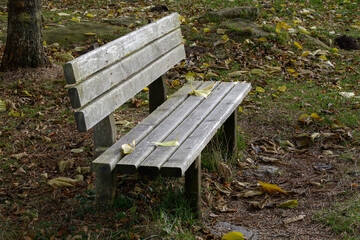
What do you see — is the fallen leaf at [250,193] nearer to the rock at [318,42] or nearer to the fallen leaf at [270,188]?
the fallen leaf at [270,188]

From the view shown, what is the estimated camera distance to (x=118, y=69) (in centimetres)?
331

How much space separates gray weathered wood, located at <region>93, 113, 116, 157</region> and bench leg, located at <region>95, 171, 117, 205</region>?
16cm

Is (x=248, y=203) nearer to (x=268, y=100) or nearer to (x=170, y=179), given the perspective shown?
(x=170, y=179)

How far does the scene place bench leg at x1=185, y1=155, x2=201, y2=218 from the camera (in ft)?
10.1

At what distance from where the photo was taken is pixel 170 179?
11.7 ft

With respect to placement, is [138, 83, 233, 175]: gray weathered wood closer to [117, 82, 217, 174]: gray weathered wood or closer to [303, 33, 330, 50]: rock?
[117, 82, 217, 174]: gray weathered wood

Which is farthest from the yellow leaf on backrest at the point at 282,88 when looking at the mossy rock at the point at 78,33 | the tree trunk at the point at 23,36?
the tree trunk at the point at 23,36

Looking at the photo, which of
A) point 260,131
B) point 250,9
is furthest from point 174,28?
point 250,9

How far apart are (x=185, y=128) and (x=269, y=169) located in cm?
113

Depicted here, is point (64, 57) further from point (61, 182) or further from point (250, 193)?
point (250, 193)

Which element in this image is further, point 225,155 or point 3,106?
point 3,106

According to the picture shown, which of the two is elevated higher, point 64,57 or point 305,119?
point 64,57

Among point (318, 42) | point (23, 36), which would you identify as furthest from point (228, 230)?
Result: point (318, 42)

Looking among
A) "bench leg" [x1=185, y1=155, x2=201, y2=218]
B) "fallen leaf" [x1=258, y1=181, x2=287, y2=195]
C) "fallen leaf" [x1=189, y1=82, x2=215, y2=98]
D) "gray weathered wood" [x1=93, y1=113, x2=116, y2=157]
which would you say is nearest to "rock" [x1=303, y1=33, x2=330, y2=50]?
"fallen leaf" [x1=189, y1=82, x2=215, y2=98]
